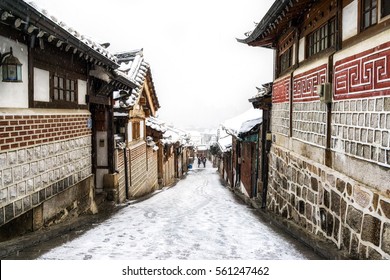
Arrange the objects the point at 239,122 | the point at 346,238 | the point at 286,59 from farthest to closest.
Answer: the point at 239,122, the point at 286,59, the point at 346,238

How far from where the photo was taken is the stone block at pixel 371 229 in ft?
15.2

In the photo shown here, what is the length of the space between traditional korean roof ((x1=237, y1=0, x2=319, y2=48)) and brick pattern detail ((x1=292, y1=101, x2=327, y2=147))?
7.19ft

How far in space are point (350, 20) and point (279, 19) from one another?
9.34 feet

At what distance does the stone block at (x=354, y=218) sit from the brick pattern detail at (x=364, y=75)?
182 cm

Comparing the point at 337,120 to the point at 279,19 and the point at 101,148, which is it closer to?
the point at 279,19

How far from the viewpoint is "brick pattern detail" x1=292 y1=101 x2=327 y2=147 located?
715 cm

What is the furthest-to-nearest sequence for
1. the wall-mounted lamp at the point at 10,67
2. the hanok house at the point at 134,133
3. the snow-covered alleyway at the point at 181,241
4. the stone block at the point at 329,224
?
the hanok house at the point at 134,133 < the stone block at the point at 329,224 < the snow-covered alleyway at the point at 181,241 < the wall-mounted lamp at the point at 10,67

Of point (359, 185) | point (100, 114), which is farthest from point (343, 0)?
point (100, 114)

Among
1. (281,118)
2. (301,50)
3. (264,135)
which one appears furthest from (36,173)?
(264,135)

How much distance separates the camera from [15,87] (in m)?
6.02

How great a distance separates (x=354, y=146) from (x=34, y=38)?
6033 mm

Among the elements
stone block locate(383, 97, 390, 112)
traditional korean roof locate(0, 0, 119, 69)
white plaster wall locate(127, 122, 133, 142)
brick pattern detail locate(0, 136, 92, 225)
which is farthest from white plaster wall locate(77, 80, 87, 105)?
stone block locate(383, 97, 390, 112)

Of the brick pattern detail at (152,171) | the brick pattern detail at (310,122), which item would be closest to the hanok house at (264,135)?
the brick pattern detail at (310,122)

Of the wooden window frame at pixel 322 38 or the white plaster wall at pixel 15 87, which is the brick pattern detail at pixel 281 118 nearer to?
the wooden window frame at pixel 322 38
